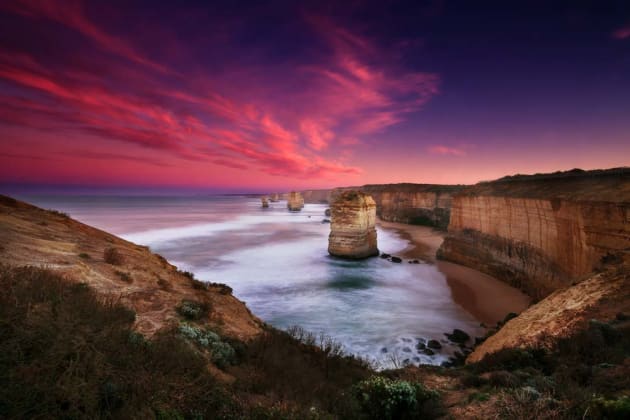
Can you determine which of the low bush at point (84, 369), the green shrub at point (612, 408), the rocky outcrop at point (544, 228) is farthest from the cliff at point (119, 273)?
the rocky outcrop at point (544, 228)

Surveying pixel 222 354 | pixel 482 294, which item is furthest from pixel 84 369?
pixel 482 294

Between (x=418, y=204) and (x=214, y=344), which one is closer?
(x=214, y=344)

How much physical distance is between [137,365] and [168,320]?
10.2 ft

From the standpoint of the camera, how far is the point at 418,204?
57.1 metres

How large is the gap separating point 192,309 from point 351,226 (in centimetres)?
1895

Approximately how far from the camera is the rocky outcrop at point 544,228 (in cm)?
1110

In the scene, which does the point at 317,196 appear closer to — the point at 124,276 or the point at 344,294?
the point at 344,294

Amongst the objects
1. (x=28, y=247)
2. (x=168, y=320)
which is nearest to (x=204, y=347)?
(x=168, y=320)

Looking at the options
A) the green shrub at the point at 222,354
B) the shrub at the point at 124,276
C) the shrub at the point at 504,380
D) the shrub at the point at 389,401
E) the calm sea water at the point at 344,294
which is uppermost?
the shrub at the point at 124,276

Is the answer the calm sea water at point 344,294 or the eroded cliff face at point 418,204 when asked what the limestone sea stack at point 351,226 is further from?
the eroded cliff face at point 418,204

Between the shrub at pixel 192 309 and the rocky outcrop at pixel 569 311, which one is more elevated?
the shrub at pixel 192 309

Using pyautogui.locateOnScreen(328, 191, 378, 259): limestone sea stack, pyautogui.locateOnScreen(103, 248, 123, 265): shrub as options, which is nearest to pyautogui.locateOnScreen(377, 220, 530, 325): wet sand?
pyautogui.locateOnScreen(328, 191, 378, 259): limestone sea stack

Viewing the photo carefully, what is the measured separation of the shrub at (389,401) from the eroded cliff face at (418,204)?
49163mm

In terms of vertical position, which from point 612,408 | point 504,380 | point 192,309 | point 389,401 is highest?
point 612,408
